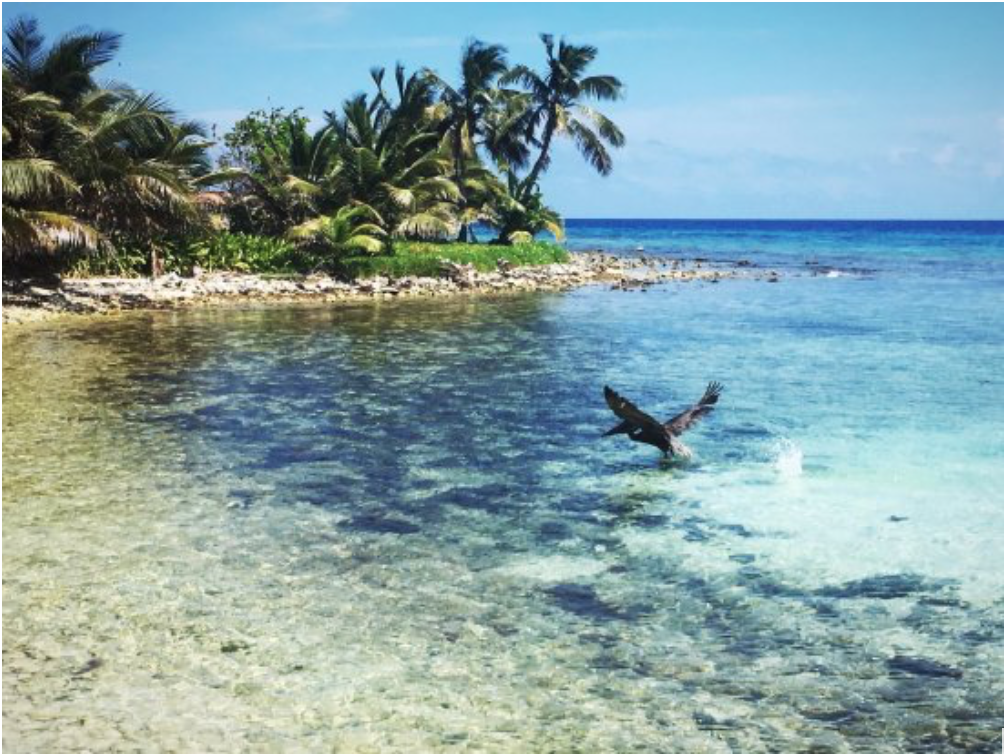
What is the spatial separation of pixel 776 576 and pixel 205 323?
2171 cm

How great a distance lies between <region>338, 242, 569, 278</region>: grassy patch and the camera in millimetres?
38125

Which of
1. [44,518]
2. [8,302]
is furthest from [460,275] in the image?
[44,518]

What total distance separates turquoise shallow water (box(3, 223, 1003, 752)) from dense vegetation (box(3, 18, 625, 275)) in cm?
842

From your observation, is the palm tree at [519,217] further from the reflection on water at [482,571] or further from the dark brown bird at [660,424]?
the dark brown bird at [660,424]

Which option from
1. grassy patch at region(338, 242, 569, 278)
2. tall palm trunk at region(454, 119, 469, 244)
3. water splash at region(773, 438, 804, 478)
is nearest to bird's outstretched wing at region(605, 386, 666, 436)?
water splash at region(773, 438, 804, 478)

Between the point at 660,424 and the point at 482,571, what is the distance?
14.9 feet

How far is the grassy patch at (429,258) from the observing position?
38.1 m

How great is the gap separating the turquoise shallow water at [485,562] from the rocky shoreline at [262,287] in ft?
28.0

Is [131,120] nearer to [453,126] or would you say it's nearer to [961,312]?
[453,126]

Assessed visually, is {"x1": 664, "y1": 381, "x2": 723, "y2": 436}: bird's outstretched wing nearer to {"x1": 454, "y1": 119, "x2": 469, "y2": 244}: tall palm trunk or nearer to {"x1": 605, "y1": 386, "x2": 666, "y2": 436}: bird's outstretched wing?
{"x1": 605, "y1": 386, "x2": 666, "y2": 436}: bird's outstretched wing

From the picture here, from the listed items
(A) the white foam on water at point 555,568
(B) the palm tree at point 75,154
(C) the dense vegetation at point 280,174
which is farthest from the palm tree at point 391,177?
(A) the white foam on water at point 555,568

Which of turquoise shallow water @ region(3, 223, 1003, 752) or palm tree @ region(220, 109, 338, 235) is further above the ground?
palm tree @ region(220, 109, 338, 235)

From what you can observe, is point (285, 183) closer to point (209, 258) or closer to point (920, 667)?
point (209, 258)

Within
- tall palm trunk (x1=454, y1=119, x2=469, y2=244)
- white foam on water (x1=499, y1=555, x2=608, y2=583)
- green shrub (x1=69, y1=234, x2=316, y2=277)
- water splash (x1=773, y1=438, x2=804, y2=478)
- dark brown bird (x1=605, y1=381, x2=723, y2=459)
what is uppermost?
tall palm trunk (x1=454, y1=119, x2=469, y2=244)
